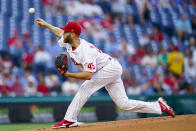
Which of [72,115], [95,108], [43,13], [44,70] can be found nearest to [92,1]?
[43,13]

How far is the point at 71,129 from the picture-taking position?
261 inches

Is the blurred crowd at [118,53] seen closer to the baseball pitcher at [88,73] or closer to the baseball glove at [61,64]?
the baseball pitcher at [88,73]

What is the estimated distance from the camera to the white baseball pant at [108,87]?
22.3ft

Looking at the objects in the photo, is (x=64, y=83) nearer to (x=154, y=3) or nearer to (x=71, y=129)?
(x=71, y=129)

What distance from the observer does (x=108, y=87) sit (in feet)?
23.4

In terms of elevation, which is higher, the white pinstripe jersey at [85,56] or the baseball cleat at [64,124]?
the white pinstripe jersey at [85,56]

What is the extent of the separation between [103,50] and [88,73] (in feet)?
23.9

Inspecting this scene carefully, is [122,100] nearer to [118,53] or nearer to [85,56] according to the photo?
[85,56]

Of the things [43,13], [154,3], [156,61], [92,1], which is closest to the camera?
[156,61]

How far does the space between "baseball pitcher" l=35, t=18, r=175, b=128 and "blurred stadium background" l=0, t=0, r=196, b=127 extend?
3.27m

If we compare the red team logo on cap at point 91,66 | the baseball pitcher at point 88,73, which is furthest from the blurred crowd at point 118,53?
the red team logo on cap at point 91,66

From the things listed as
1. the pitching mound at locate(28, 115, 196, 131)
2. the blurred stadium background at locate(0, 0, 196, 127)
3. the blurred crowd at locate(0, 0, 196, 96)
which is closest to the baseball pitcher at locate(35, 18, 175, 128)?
the pitching mound at locate(28, 115, 196, 131)

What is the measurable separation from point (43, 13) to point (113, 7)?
296 cm

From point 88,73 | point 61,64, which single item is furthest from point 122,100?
point 61,64
